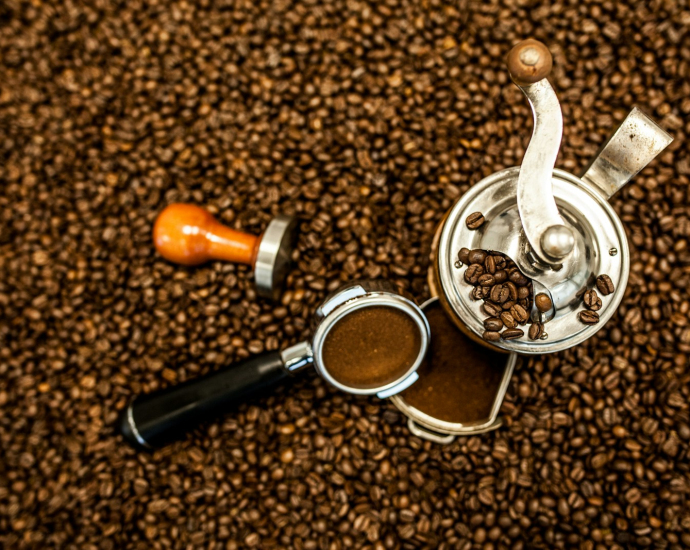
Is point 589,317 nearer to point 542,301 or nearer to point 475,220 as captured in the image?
point 542,301

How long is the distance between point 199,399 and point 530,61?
1136 mm

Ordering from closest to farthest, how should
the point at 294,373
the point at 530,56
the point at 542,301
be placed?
the point at 530,56 → the point at 542,301 → the point at 294,373

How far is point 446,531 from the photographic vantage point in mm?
1524

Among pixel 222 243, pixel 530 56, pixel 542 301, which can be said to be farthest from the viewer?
pixel 222 243

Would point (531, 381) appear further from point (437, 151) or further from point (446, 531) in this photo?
point (437, 151)

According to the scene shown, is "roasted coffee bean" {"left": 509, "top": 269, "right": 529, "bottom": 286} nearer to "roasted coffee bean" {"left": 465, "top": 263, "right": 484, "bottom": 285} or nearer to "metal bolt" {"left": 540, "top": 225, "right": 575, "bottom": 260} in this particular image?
"roasted coffee bean" {"left": 465, "top": 263, "right": 484, "bottom": 285}

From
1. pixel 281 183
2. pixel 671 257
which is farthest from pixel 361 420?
pixel 671 257

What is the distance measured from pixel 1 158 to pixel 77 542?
1.25 m

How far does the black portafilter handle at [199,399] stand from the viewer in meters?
1.44

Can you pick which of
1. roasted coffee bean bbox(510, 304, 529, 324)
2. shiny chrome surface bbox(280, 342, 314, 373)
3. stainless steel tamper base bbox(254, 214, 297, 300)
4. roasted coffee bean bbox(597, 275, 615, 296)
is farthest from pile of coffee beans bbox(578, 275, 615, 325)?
stainless steel tamper base bbox(254, 214, 297, 300)

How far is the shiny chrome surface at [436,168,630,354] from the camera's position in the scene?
4.00ft

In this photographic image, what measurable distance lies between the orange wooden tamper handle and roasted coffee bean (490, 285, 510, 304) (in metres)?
0.69

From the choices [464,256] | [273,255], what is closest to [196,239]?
[273,255]

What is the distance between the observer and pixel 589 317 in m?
1.19
